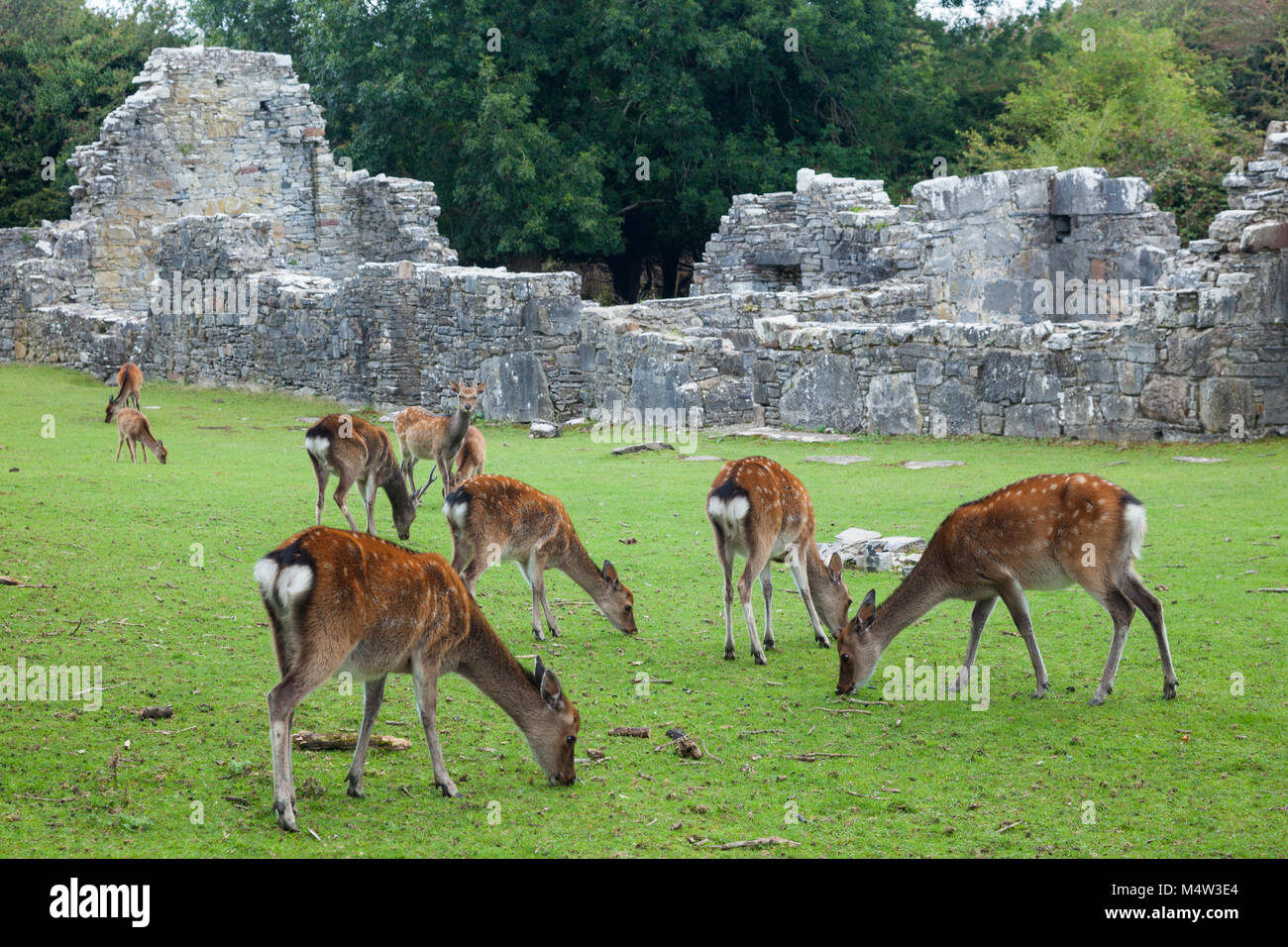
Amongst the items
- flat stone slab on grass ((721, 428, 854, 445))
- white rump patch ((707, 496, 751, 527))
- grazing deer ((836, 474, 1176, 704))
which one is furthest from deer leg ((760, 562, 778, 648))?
flat stone slab on grass ((721, 428, 854, 445))

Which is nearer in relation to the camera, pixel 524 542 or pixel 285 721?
pixel 285 721

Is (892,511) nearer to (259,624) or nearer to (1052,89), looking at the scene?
(259,624)

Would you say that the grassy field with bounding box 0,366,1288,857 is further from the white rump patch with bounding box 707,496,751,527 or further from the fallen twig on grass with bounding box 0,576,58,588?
the white rump patch with bounding box 707,496,751,527

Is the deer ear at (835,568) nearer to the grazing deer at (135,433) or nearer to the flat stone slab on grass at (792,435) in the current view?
the flat stone slab on grass at (792,435)

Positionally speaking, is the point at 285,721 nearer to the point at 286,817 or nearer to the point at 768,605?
the point at 286,817

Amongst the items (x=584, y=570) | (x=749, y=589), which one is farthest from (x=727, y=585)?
(x=584, y=570)

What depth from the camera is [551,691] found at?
671 centimetres

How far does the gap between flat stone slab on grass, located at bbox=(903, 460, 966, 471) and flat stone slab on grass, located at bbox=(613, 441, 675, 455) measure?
356 centimetres

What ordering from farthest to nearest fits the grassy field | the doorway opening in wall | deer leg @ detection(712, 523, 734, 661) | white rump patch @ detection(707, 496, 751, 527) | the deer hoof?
the doorway opening in wall < deer leg @ detection(712, 523, 734, 661) < white rump patch @ detection(707, 496, 751, 527) < the grassy field < the deer hoof

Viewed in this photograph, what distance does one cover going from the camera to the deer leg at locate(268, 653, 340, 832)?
231 inches

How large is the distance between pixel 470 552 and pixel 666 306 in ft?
49.4

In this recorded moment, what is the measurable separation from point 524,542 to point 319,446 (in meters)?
3.65
